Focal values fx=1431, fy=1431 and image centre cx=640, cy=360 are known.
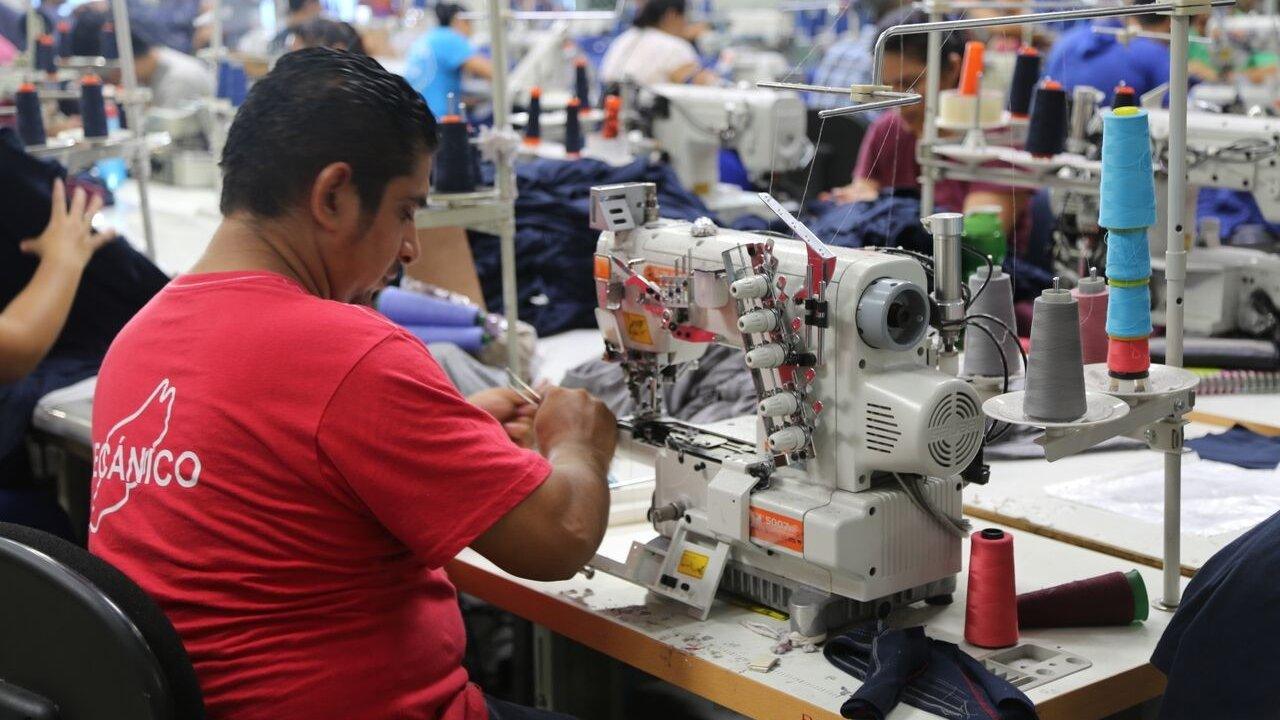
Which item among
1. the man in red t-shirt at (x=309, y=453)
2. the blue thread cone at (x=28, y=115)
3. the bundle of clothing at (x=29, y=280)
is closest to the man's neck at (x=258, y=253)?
the man in red t-shirt at (x=309, y=453)

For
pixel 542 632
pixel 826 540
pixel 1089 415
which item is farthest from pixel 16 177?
pixel 1089 415

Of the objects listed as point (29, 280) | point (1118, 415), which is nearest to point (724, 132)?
point (29, 280)

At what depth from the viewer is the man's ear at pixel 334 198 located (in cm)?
169

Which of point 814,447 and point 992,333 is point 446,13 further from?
point 814,447

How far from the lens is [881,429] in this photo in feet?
6.06

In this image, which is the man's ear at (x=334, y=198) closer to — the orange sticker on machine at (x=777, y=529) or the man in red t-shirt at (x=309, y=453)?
the man in red t-shirt at (x=309, y=453)

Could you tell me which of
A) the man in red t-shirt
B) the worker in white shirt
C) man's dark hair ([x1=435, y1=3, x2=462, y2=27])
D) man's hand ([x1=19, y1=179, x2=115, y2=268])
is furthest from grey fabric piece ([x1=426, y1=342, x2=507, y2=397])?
man's dark hair ([x1=435, y1=3, x2=462, y2=27])

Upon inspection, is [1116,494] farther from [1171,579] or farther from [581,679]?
[581,679]

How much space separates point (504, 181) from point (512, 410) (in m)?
1.30

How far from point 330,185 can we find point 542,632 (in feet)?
3.11

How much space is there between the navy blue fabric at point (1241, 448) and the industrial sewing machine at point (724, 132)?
179 cm

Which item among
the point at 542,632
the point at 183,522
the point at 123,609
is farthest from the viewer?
the point at 542,632

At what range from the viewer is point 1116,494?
2510mm

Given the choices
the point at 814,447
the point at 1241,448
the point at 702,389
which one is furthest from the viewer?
the point at 702,389
